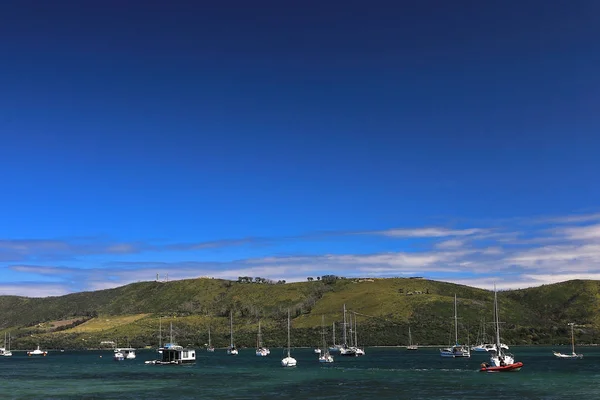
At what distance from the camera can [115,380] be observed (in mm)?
116000

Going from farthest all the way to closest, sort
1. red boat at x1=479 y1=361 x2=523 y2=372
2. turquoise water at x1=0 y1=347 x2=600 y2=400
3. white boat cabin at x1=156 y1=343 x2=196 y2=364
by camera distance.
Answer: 1. white boat cabin at x1=156 y1=343 x2=196 y2=364
2. red boat at x1=479 y1=361 x2=523 y2=372
3. turquoise water at x1=0 y1=347 x2=600 y2=400

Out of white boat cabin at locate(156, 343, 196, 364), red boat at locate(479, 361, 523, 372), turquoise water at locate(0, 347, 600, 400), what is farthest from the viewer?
white boat cabin at locate(156, 343, 196, 364)

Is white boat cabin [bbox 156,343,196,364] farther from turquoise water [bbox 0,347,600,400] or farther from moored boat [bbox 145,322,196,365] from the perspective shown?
turquoise water [bbox 0,347,600,400]

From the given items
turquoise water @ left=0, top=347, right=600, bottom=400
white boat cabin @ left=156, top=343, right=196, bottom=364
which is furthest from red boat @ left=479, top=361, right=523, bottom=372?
white boat cabin @ left=156, top=343, right=196, bottom=364

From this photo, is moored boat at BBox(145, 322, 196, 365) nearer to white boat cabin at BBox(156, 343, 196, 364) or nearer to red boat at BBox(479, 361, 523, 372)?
white boat cabin at BBox(156, 343, 196, 364)

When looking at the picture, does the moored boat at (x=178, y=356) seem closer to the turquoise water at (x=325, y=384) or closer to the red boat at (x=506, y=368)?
the turquoise water at (x=325, y=384)

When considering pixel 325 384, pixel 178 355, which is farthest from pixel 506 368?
pixel 178 355

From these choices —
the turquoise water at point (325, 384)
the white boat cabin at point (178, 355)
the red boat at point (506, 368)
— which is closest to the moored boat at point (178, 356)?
the white boat cabin at point (178, 355)

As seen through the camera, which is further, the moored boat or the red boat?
the moored boat

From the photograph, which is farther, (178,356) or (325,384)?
(178,356)

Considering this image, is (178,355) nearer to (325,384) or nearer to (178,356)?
(178,356)

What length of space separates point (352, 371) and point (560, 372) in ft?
123

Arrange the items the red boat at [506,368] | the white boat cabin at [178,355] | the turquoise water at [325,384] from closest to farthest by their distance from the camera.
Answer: the turquoise water at [325,384] < the red boat at [506,368] < the white boat cabin at [178,355]

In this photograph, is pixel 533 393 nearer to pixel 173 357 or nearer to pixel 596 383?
pixel 596 383
